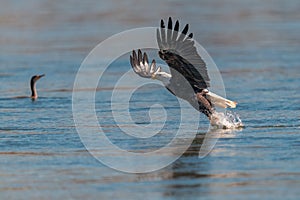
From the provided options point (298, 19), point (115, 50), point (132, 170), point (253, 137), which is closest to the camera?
point (132, 170)

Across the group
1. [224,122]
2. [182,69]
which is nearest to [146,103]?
[224,122]

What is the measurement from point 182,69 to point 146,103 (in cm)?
225

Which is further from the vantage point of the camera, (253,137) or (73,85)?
(73,85)

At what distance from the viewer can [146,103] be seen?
12336mm

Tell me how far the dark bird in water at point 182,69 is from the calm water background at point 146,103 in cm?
56

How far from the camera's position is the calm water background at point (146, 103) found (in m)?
7.71

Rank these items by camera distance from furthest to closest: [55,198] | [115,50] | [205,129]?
[115,50]
[205,129]
[55,198]

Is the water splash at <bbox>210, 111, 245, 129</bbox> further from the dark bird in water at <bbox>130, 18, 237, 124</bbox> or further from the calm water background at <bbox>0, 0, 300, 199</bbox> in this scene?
the calm water background at <bbox>0, 0, 300, 199</bbox>

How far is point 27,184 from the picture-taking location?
25.9ft

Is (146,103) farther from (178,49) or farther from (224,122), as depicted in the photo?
(178,49)

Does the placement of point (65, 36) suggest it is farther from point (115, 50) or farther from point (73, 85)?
point (73, 85)

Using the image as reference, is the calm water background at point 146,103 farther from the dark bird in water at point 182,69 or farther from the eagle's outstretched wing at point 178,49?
the eagle's outstretched wing at point 178,49

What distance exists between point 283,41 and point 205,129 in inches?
317

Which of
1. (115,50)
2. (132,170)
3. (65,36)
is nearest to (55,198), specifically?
(132,170)
